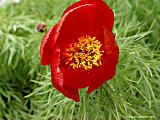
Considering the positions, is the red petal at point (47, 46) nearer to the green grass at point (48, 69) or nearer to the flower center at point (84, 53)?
the flower center at point (84, 53)

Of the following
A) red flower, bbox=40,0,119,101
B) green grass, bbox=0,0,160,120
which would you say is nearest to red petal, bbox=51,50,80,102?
red flower, bbox=40,0,119,101

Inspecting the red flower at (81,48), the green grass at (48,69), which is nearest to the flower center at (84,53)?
the red flower at (81,48)

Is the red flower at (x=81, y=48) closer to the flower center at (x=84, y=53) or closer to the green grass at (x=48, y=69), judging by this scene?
the flower center at (x=84, y=53)

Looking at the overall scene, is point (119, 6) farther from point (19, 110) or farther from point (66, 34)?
point (19, 110)

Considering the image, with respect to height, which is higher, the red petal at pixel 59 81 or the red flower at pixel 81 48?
the red flower at pixel 81 48

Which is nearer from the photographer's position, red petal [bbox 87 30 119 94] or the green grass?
red petal [bbox 87 30 119 94]

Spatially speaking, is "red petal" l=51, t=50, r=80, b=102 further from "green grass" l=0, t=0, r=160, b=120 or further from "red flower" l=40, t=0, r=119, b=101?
"green grass" l=0, t=0, r=160, b=120

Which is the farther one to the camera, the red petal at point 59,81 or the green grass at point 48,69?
the green grass at point 48,69
